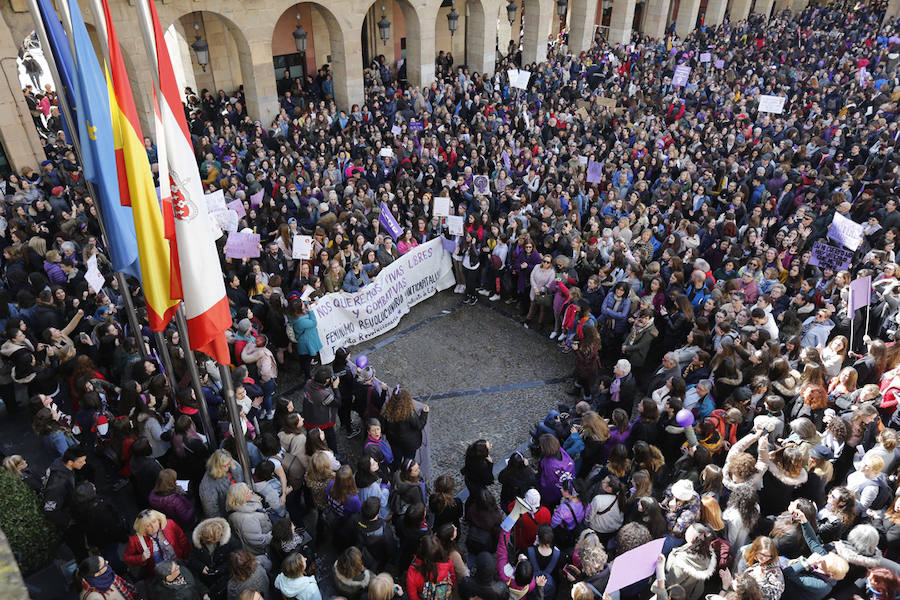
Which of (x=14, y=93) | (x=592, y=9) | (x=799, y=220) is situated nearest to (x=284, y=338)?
(x=799, y=220)

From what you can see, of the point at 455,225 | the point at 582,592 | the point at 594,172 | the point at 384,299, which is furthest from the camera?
the point at 594,172

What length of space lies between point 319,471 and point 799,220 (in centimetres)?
970

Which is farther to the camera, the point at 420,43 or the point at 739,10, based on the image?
the point at 739,10

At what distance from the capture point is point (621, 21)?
95.9ft

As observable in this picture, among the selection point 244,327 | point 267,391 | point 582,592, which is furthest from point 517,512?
point 244,327

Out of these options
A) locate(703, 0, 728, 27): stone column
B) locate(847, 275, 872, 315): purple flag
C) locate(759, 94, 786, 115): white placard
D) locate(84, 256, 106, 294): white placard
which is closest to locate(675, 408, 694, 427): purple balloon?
locate(847, 275, 872, 315): purple flag

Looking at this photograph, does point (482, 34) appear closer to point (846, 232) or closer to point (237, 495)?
point (846, 232)

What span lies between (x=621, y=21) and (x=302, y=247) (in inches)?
969

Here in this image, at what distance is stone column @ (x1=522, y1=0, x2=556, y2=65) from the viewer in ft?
82.8

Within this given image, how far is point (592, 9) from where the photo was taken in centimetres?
2725

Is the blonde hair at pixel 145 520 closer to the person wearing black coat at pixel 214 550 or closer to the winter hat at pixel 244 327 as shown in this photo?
the person wearing black coat at pixel 214 550

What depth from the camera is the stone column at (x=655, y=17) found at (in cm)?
3109

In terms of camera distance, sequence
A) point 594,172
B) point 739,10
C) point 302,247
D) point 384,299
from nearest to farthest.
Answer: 1. point 302,247
2. point 384,299
3. point 594,172
4. point 739,10

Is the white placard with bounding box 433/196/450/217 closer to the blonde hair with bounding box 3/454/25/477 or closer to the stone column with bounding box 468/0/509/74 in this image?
the blonde hair with bounding box 3/454/25/477
